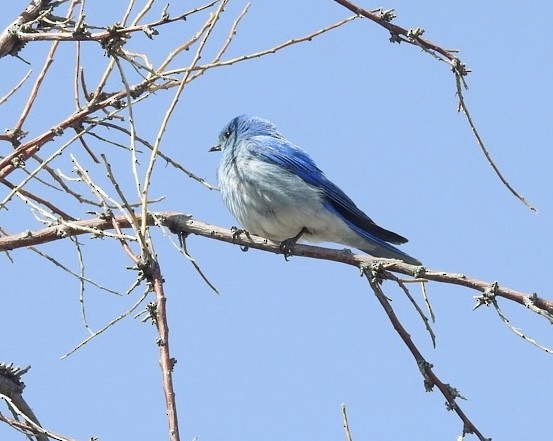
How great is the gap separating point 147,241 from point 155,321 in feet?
1.03

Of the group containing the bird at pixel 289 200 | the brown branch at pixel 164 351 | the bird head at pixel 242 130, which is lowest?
the brown branch at pixel 164 351

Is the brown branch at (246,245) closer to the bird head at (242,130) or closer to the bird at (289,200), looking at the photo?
the bird at (289,200)

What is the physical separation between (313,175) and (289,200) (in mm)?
518

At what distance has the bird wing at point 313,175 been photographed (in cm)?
728

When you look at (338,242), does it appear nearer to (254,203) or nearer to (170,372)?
(254,203)

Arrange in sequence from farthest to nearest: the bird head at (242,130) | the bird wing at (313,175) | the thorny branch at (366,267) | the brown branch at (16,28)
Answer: the bird head at (242,130) → the bird wing at (313,175) → the brown branch at (16,28) → the thorny branch at (366,267)

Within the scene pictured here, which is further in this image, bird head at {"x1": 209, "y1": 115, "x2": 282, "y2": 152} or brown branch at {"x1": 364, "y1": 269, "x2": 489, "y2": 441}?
bird head at {"x1": 209, "y1": 115, "x2": 282, "y2": 152}

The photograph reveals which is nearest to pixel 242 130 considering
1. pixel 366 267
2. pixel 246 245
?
pixel 246 245

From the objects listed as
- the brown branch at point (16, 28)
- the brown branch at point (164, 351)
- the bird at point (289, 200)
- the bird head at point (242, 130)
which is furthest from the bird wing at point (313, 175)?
the brown branch at point (164, 351)

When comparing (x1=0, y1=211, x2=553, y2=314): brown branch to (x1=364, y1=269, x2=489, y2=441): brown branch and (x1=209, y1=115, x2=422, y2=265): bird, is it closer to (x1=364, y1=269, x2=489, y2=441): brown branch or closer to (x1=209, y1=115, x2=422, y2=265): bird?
(x1=364, y1=269, x2=489, y2=441): brown branch

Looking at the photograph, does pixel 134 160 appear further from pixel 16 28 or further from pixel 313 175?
pixel 313 175

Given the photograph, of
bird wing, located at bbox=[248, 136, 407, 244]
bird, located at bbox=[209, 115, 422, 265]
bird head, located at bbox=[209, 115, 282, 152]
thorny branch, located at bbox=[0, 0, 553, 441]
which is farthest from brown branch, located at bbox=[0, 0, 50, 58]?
bird head, located at bbox=[209, 115, 282, 152]

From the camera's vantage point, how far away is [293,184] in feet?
23.6

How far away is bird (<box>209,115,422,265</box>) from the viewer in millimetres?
6934
